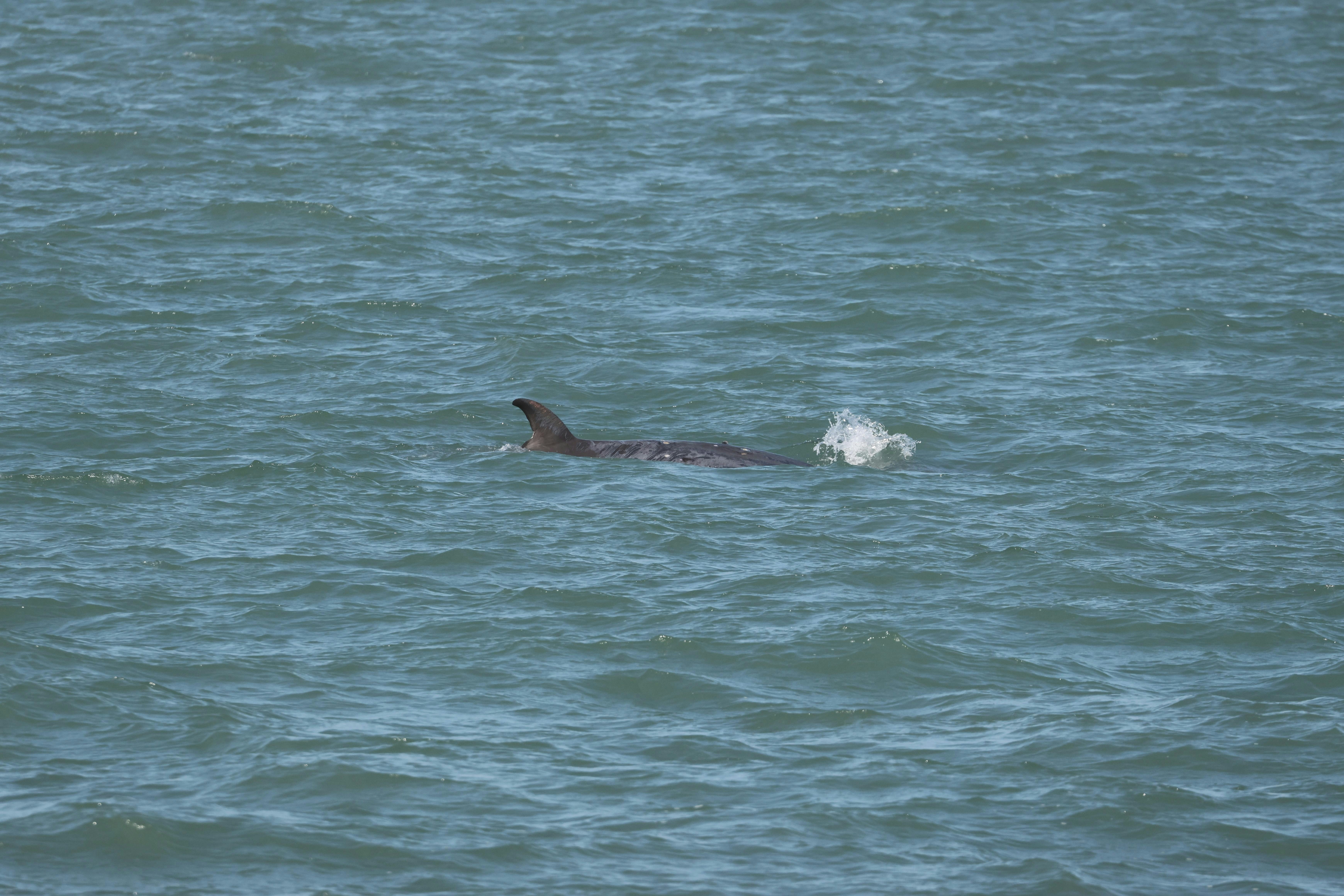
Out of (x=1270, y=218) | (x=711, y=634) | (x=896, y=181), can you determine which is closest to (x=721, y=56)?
(x=896, y=181)

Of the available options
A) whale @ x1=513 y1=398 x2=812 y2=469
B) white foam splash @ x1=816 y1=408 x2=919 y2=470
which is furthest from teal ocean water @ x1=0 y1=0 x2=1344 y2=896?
whale @ x1=513 y1=398 x2=812 y2=469

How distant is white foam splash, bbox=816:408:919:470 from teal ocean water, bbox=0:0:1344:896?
A: 0.07m

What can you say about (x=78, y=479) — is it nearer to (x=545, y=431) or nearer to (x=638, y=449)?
(x=545, y=431)

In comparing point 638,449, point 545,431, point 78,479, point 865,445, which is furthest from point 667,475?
point 78,479

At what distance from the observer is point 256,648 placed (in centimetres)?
1339

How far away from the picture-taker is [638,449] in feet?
61.5

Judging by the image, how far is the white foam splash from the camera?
736 inches

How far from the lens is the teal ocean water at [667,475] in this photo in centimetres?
1109

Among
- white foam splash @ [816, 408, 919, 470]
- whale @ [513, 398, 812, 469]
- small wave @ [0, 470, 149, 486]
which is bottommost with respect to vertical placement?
white foam splash @ [816, 408, 919, 470]

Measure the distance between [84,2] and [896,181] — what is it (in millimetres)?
23068

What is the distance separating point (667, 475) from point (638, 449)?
3.00ft

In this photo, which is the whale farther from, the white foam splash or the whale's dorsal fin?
the white foam splash

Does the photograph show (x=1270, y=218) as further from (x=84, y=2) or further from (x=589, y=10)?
(x=84, y=2)

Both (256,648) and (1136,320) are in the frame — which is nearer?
(256,648)
